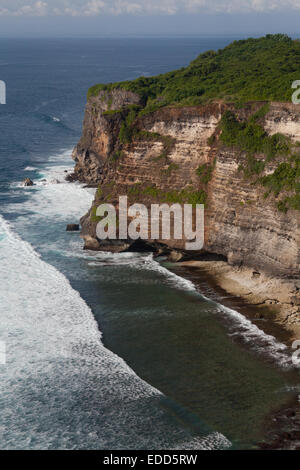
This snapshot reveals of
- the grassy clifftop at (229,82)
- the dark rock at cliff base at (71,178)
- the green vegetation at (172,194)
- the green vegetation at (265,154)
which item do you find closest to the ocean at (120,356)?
the green vegetation at (172,194)

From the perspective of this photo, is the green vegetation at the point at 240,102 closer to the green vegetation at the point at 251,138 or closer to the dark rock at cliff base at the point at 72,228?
the green vegetation at the point at 251,138

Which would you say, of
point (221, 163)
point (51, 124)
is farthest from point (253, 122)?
point (51, 124)

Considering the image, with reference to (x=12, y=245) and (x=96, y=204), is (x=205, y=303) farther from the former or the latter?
(x=12, y=245)

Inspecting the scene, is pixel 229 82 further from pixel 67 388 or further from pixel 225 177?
pixel 67 388

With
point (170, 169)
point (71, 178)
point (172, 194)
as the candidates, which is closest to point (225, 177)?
point (172, 194)

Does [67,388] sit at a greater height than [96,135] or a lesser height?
lesser
